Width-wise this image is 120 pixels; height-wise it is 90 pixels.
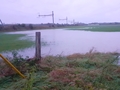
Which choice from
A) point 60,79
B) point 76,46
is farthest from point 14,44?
point 60,79

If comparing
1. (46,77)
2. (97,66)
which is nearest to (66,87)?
(46,77)

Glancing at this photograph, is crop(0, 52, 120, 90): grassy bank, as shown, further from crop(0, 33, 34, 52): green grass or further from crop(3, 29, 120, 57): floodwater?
crop(0, 33, 34, 52): green grass

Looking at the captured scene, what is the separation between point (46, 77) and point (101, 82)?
154 cm

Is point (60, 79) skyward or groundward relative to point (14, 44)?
skyward

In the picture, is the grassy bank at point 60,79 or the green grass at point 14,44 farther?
the green grass at point 14,44

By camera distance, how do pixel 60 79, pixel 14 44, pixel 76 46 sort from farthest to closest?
1. pixel 14 44
2. pixel 76 46
3. pixel 60 79

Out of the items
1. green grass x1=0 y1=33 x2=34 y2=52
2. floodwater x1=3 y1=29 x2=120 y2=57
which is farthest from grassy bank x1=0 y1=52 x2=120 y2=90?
green grass x1=0 y1=33 x2=34 y2=52

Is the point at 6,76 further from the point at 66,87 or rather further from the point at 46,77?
the point at 66,87

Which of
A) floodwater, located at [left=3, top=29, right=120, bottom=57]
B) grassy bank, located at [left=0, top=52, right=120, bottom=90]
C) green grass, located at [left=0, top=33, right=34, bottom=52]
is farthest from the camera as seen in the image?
green grass, located at [left=0, top=33, right=34, bottom=52]

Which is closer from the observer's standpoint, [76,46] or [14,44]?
[76,46]

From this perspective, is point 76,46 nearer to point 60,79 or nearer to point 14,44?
point 14,44

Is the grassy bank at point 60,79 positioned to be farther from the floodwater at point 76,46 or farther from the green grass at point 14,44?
the green grass at point 14,44

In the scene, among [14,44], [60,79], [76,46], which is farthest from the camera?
[14,44]

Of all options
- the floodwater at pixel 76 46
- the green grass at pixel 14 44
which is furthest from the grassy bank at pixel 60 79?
the green grass at pixel 14 44
